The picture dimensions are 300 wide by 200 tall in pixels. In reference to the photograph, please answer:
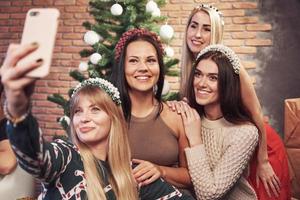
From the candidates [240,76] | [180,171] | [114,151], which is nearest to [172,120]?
[180,171]

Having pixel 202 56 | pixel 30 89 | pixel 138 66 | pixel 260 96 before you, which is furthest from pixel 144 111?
pixel 260 96

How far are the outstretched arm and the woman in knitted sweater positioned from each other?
0.14 ft

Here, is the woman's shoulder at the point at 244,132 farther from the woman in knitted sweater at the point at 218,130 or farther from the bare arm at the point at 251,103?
the bare arm at the point at 251,103

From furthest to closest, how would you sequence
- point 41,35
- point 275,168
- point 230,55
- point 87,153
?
1. point 275,168
2. point 230,55
3. point 87,153
4. point 41,35

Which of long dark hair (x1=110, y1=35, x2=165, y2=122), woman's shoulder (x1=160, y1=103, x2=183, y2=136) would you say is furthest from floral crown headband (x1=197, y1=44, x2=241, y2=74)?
woman's shoulder (x1=160, y1=103, x2=183, y2=136)

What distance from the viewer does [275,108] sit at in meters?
4.46

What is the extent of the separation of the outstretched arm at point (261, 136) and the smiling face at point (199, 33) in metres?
0.36

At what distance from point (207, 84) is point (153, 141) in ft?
1.27

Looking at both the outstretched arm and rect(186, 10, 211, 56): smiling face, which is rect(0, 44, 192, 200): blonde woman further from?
rect(186, 10, 211, 56): smiling face

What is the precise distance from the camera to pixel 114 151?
172 centimetres

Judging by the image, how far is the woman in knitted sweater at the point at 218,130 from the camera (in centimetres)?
205

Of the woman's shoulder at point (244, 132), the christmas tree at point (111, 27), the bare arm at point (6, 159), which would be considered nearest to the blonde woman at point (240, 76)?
the woman's shoulder at point (244, 132)

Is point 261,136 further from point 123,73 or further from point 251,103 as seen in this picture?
point 123,73

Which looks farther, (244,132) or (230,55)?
(230,55)
